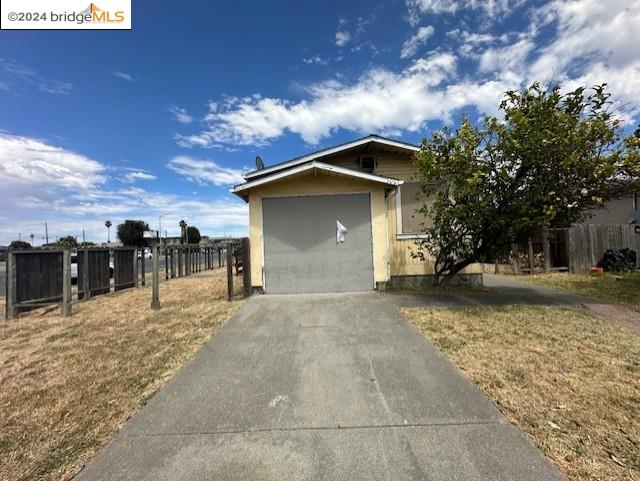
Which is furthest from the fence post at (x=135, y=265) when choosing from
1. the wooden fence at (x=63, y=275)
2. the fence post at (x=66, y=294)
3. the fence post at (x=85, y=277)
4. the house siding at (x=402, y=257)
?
the house siding at (x=402, y=257)

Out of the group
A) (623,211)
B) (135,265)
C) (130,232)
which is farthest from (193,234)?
(623,211)

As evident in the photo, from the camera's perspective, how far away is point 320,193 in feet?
25.1

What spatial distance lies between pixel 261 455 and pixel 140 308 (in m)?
6.10

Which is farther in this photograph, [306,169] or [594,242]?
[594,242]

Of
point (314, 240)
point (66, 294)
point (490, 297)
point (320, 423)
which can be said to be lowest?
point (320, 423)

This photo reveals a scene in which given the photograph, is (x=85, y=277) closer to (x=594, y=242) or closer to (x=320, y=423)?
(x=320, y=423)

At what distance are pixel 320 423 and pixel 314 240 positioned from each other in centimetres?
528

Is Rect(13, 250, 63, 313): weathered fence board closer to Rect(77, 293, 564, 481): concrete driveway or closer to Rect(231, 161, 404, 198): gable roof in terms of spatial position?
Rect(231, 161, 404, 198): gable roof

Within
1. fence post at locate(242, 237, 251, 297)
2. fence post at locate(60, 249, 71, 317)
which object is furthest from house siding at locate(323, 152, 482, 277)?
fence post at locate(60, 249, 71, 317)

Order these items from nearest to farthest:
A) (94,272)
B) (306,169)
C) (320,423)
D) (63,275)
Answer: (320,423) < (63,275) < (306,169) < (94,272)

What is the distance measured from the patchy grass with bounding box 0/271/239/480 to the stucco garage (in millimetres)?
1694

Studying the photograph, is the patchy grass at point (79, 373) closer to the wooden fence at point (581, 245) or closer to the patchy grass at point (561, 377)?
the patchy grass at point (561, 377)

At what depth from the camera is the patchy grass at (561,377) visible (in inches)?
84.8

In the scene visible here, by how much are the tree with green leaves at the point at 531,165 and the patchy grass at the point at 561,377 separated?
1.96 meters
